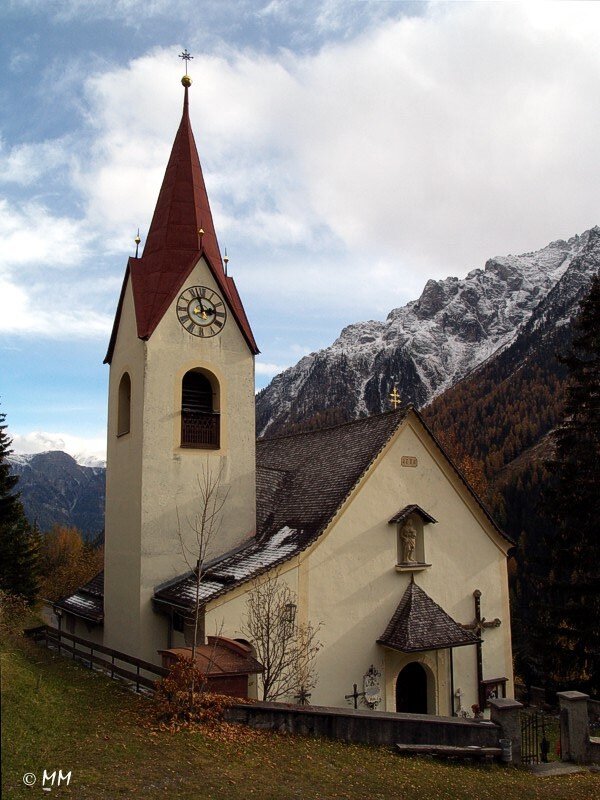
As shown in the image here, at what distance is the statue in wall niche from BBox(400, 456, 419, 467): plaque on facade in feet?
5.44

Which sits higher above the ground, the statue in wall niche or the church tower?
the church tower

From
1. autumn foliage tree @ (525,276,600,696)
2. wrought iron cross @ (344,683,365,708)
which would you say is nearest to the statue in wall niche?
wrought iron cross @ (344,683,365,708)

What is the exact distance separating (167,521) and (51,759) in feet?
33.9

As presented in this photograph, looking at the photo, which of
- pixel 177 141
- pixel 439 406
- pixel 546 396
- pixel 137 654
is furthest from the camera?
pixel 439 406

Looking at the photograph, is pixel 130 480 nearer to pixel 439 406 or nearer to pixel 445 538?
pixel 445 538

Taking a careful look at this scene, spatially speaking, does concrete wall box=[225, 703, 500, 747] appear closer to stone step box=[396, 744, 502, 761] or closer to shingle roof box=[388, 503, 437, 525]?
stone step box=[396, 744, 502, 761]

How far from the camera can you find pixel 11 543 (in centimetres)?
4047

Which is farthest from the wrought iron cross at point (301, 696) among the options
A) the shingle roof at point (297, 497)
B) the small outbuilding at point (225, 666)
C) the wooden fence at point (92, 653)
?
the wooden fence at point (92, 653)

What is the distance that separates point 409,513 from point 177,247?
10.9 meters

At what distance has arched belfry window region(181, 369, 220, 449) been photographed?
68.5 ft

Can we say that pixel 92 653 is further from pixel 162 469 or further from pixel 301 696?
pixel 301 696

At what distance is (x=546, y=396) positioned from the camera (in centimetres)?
13600

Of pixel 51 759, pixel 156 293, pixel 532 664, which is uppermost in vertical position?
pixel 156 293

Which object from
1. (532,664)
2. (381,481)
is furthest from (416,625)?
(532,664)
